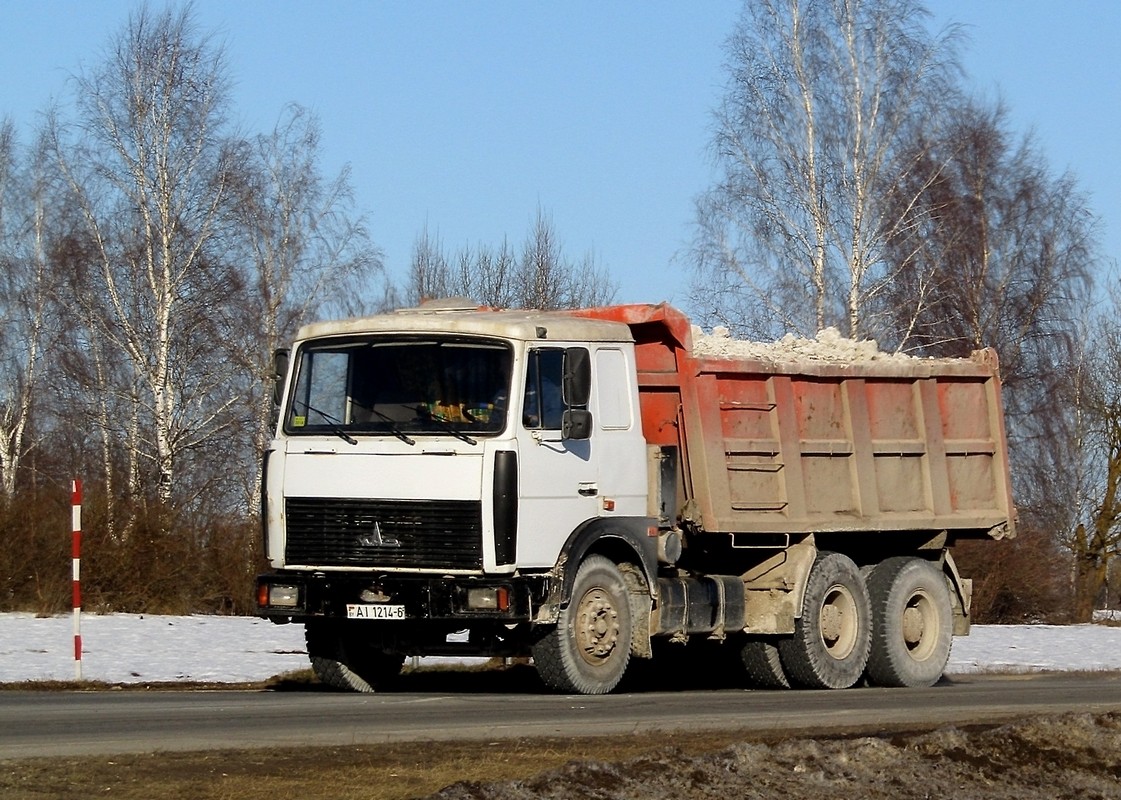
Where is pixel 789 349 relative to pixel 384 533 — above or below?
above

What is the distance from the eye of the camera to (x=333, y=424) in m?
13.2

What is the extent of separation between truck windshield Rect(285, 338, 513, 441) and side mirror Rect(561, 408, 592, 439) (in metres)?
0.49

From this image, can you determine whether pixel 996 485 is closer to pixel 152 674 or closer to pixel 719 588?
pixel 719 588

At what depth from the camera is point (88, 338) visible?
3459 centimetres

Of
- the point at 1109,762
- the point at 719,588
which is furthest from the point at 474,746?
the point at 719,588

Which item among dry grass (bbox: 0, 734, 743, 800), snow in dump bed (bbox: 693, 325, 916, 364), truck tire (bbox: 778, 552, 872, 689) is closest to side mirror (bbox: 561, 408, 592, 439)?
snow in dump bed (bbox: 693, 325, 916, 364)

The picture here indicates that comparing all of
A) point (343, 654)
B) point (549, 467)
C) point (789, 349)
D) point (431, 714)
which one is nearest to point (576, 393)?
point (549, 467)

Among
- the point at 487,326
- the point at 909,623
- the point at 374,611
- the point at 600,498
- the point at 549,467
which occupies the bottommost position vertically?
the point at 909,623

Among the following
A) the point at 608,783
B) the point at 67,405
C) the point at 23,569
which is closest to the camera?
the point at 608,783

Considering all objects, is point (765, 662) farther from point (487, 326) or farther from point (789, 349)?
point (487, 326)

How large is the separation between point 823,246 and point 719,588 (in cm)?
1892

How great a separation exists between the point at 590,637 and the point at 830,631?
10.9 feet

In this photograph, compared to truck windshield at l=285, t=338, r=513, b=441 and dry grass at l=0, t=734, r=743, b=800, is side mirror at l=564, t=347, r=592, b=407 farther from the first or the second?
dry grass at l=0, t=734, r=743, b=800

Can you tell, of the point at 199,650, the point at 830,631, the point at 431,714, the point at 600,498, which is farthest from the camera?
the point at 199,650
